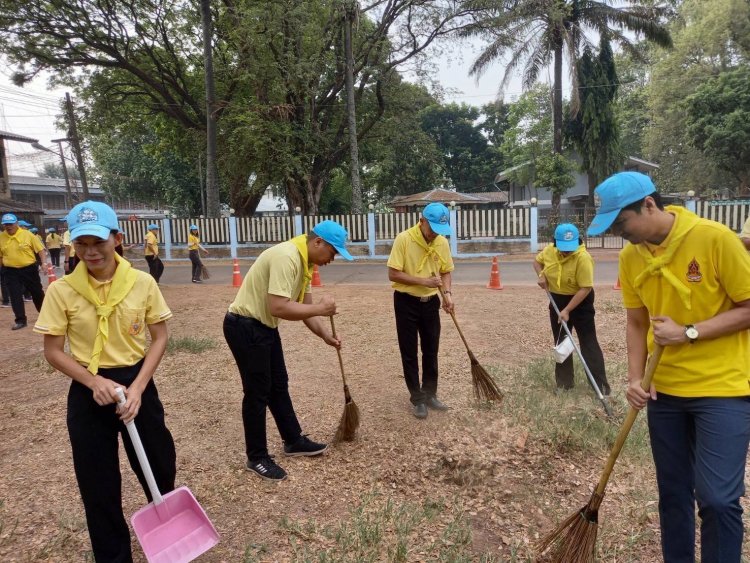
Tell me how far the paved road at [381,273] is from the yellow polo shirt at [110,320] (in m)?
10.3

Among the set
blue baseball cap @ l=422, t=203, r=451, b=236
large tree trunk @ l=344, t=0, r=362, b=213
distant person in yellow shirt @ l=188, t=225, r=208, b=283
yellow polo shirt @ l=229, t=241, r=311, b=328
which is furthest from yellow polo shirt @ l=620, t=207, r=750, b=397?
large tree trunk @ l=344, t=0, r=362, b=213

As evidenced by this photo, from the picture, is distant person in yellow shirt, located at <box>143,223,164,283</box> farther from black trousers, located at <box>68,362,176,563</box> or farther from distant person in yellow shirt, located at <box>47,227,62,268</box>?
distant person in yellow shirt, located at <box>47,227,62,268</box>

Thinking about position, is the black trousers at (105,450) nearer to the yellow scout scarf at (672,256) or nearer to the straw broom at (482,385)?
the yellow scout scarf at (672,256)

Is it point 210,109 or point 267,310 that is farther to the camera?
point 210,109

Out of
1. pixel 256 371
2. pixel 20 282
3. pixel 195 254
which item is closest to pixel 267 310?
pixel 256 371

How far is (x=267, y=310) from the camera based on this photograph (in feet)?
10.6

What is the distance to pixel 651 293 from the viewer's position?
2.17 m

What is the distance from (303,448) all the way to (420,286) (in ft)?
5.03

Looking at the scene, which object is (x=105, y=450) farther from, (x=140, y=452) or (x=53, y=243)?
(x=53, y=243)

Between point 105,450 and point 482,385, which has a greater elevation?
point 105,450

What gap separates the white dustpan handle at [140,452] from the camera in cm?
220

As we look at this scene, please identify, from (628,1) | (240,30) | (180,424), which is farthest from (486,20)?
(180,424)

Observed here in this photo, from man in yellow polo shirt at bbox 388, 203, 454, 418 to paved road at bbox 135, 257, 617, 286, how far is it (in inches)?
315

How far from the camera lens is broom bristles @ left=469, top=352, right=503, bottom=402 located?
4.50 metres
